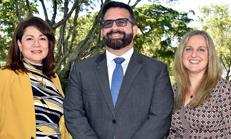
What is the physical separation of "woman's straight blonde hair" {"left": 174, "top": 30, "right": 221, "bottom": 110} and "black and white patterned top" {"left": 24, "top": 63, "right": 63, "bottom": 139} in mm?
1358

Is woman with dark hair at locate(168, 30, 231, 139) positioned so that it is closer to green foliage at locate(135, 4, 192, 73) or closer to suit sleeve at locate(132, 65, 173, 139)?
suit sleeve at locate(132, 65, 173, 139)

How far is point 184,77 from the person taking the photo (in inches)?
206

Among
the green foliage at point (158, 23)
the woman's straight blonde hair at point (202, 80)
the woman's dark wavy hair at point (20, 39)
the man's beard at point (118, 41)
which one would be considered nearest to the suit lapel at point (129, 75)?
the man's beard at point (118, 41)

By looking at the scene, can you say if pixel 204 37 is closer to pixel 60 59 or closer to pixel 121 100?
pixel 121 100

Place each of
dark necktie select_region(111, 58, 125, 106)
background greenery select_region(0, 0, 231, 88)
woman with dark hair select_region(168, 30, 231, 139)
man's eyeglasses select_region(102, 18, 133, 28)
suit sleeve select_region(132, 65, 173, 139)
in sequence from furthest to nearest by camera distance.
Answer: background greenery select_region(0, 0, 231, 88) < woman with dark hair select_region(168, 30, 231, 139) < man's eyeglasses select_region(102, 18, 133, 28) < dark necktie select_region(111, 58, 125, 106) < suit sleeve select_region(132, 65, 173, 139)

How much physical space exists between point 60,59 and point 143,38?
5748 mm

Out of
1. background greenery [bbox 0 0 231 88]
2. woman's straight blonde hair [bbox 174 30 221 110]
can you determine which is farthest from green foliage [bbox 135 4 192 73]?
woman's straight blonde hair [bbox 174 30 221 110]

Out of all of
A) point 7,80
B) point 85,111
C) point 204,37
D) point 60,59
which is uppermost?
point 204,37

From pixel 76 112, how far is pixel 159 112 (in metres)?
0.87

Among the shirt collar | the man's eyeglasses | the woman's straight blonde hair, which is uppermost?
the man's eyeglasses

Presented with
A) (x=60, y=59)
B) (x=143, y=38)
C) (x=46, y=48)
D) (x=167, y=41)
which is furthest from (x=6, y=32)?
(x=46, y=48)

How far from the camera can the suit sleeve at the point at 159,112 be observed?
457 cm

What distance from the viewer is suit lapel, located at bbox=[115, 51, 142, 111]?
463 centimetres

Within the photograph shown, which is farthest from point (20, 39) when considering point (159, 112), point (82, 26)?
point (82, 26)
